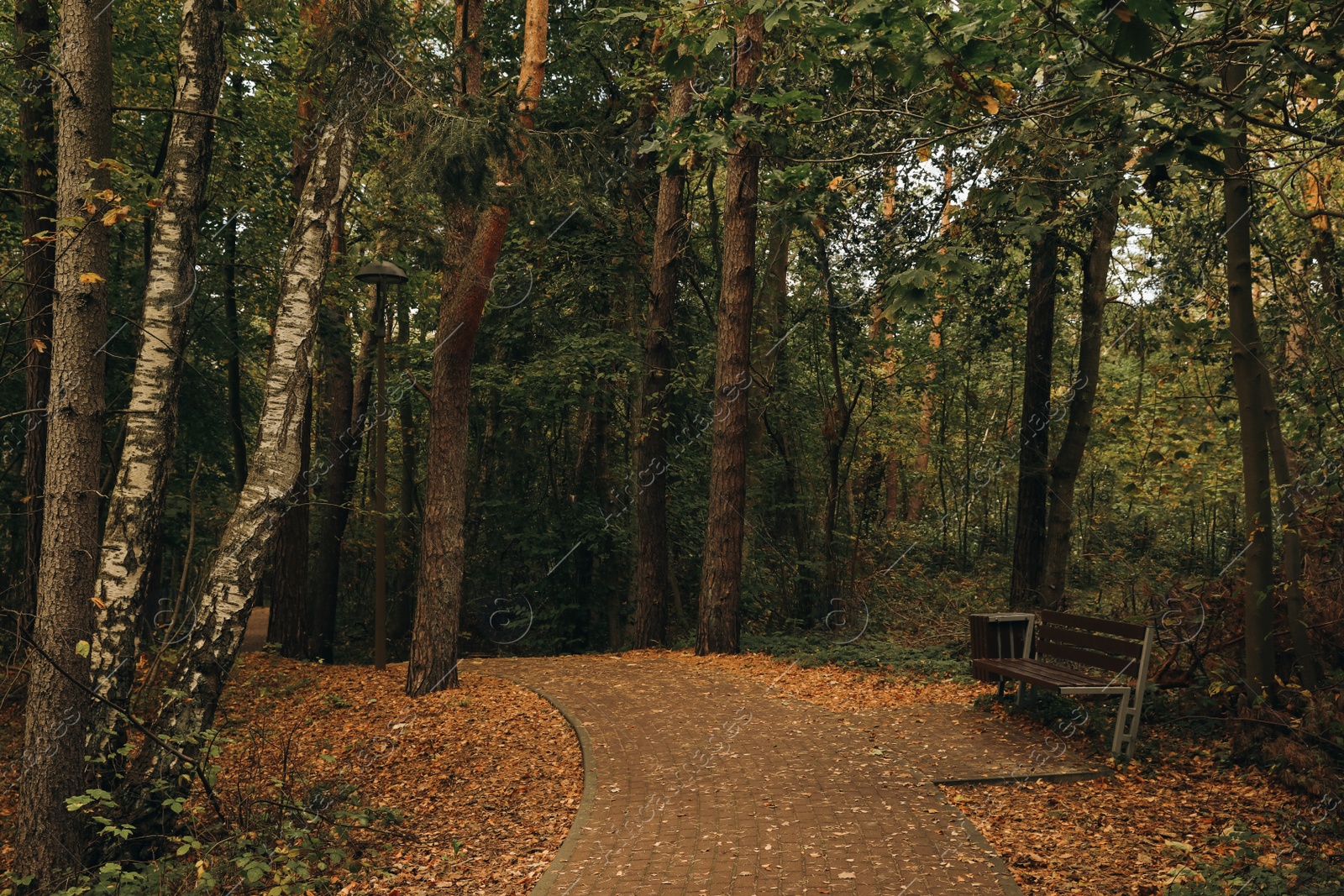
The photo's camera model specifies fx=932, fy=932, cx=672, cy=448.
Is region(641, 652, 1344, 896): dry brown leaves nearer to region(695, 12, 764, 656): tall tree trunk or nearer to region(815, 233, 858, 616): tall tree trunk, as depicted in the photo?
region(695, 12, 764, 656): tall tree trunk

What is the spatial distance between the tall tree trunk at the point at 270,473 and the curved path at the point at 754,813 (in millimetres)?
2692

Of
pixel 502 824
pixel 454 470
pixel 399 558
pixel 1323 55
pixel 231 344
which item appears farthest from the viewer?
pixel 399 558

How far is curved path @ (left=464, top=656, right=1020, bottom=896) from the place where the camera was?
5.23m

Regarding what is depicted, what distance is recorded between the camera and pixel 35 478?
9.86 m

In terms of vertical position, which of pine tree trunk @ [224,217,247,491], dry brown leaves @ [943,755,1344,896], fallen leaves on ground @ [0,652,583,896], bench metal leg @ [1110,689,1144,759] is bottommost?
fallen leaves on ground @ [0,652,583,896]

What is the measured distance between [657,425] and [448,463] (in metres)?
5.37

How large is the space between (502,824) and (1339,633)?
21.4ft

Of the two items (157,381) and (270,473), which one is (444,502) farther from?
(157,381)

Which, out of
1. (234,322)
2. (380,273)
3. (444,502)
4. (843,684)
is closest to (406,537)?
(234,322)

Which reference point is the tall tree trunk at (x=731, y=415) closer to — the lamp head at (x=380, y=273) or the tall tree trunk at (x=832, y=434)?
→ the tall tree trunk at (x=832, y=434)

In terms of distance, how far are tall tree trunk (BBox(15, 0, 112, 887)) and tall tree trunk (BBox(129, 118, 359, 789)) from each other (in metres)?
0.45

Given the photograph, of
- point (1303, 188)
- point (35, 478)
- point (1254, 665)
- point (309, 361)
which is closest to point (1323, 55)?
point (1254, 665)

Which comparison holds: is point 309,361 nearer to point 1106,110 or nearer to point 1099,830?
point 1106,110

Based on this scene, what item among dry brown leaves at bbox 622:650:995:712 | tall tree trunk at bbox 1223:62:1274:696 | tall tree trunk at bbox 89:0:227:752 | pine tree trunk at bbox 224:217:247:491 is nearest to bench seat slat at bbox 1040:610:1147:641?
tall tree trunk at bbox 1223:62:1274:696
